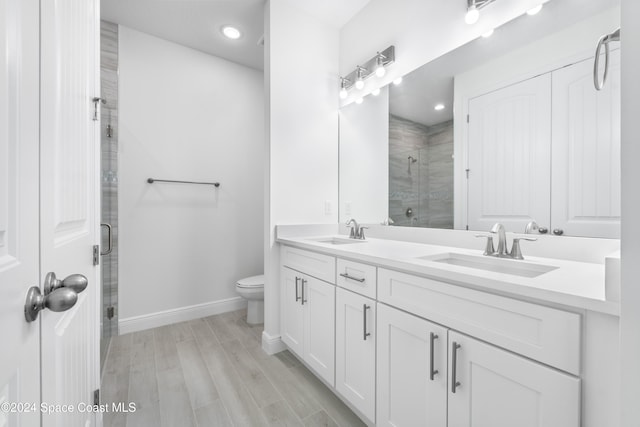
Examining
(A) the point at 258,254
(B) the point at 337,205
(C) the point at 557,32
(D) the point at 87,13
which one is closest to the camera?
(D) the point at 87,13

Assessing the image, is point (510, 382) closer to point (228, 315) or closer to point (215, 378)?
point (215, 378)

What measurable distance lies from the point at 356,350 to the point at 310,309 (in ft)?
1.41

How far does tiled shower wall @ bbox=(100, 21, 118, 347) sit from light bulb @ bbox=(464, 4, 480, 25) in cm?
260

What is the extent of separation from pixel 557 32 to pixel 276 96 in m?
1.62

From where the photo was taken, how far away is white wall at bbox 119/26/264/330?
2283mm

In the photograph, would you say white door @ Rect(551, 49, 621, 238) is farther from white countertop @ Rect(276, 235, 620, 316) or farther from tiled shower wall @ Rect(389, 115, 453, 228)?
tiled shower wall @ Rect(389, 115, 453, 228)

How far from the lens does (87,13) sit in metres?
0.96

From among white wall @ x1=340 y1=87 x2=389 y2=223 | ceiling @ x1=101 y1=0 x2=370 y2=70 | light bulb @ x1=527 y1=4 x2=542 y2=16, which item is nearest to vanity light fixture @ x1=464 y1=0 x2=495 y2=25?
light bulb @ x1=527 y1=4 x2=542 y2=16

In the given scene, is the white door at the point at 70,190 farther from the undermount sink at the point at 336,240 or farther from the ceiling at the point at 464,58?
the ceiling at the point at 464,58

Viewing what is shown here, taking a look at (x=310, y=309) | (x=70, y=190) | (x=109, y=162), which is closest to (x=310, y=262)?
(x=310, y=309)

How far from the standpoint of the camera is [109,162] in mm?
2188

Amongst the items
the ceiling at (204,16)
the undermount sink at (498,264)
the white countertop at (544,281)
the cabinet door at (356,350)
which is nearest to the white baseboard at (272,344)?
the cabinet door at (356,350)

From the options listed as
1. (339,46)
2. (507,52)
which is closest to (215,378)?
(507,52)

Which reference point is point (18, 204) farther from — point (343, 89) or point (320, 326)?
point (343, 89)
